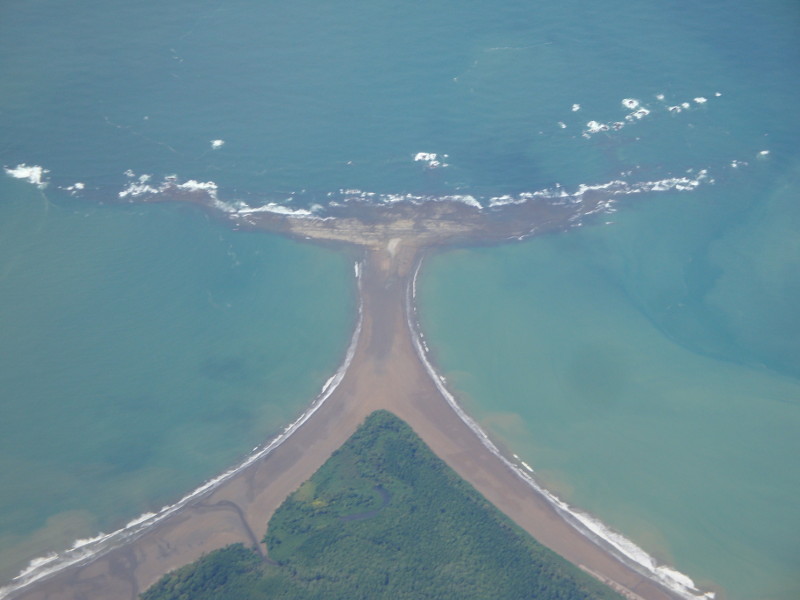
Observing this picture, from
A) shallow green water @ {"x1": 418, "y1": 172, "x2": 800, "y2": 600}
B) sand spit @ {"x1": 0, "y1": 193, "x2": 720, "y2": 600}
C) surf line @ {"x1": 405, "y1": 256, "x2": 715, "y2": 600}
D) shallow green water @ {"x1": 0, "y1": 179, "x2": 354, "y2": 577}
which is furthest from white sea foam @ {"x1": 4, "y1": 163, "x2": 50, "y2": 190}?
surf line @ {"x1": 405, "y1": 256, "x2": 715, "y2": 600}

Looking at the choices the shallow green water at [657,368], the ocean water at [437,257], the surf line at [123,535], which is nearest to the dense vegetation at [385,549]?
the surf line at [123,535]

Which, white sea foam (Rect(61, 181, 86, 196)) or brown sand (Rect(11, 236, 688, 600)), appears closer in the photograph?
brown sand (Rect(11, 236, 688, 600))

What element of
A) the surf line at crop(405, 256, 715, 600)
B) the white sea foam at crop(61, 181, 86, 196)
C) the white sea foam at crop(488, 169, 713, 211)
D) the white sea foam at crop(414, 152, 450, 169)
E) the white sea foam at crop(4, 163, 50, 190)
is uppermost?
the white sea foam at crop(4, 163, 50, 190)

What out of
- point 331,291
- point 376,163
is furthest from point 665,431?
point 376,163

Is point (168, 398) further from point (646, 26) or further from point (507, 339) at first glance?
point (646, 26)

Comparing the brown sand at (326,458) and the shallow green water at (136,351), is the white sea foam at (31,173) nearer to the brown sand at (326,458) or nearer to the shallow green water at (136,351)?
the shallow green water at (136,351)

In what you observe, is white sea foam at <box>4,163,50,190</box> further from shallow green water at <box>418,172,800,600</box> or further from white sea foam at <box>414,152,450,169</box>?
shallow green water at <box>418,172,800,600</box>
